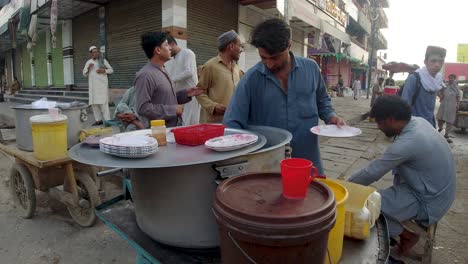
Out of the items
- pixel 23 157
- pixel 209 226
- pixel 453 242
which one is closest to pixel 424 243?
pixel 453 242

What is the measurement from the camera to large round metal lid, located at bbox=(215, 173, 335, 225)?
799mm

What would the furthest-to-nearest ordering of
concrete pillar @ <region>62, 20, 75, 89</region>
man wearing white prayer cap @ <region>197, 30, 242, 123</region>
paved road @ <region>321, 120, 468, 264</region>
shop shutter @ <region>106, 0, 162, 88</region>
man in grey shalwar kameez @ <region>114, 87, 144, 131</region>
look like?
concrete pillar @ <region>62, 20, 75, 89</region> → shop shutter @ <region>106, 0, 162, 88</region> → man in grey shalwar kameez @ <region>114, 87, 144, 131</region> → man wearing white prayer cap @ <region>197, 30, 242, 123</region> → paved road @ <region>321, 120, 468, 264</region>

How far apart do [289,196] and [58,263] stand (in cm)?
249

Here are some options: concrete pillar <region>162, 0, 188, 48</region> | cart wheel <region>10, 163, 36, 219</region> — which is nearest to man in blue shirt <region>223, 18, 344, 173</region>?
cart wheel <region>10, 163, 36, 219</region>

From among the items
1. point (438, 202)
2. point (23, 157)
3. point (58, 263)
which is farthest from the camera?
point (23, 157)

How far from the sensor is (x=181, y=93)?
3031 millimetres

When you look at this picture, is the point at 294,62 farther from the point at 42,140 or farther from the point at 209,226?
the point at 42,140

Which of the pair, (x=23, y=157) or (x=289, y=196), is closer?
(x=289, y=196)

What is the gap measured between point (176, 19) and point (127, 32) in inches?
81.3

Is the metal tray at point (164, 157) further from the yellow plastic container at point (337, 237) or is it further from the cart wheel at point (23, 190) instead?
the cart wheel at point (23, 190)

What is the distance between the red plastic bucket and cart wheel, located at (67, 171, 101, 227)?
2.71 metres

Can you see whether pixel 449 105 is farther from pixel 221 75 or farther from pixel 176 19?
pixel 221 75

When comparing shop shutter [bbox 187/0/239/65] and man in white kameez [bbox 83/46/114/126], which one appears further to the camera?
shop shutter [bbox 187/0/239/65]

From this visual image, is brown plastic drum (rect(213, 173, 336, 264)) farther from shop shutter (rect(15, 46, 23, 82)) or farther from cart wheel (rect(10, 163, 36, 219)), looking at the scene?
shop shutter (rect(15, 46, 23, 82))
